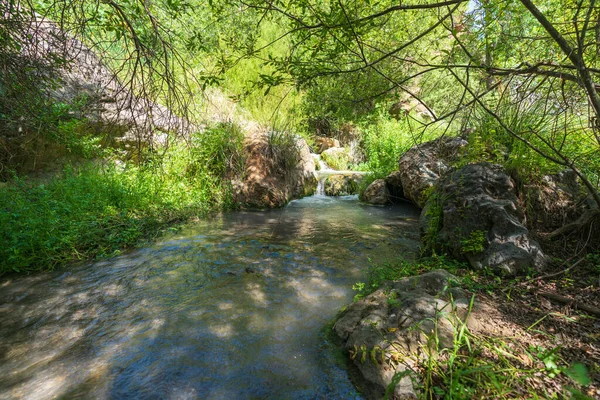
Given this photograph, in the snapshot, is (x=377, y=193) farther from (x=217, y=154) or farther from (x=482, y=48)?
(x=482, y=48)

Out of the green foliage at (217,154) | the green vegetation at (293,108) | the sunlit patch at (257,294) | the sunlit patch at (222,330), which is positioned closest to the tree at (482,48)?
the green vegetation at (293,108)

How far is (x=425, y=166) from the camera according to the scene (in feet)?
23.6

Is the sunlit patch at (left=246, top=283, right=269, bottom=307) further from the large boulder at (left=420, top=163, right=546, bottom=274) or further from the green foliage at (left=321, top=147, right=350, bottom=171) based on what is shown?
the green foliage at (left=321, top=147, right=350, bottom=171)

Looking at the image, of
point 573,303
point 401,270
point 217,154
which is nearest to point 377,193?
point 217,154

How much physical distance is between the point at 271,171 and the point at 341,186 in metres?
2.85

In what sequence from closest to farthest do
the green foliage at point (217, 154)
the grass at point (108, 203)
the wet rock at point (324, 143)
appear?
the grass at point (108, 203) → the green foliage at point (217, 154) → the wet rock at point (324, 143)

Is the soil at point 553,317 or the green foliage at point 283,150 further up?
the green foliage at point 283,150

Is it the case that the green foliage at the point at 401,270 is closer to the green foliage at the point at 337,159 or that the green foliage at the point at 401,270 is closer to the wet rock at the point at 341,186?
the wet rock at the point at 341,186

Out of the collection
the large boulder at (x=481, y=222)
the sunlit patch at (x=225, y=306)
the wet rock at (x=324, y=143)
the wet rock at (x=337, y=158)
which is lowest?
the sunlit patch at (x=225, y=306)

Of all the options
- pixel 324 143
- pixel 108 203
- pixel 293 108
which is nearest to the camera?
pixel 108 203

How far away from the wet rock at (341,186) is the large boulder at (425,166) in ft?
8.28

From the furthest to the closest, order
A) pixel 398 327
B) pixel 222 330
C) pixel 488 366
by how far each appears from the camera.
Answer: pixel 222 330, pixel 398 327, pixel 488 366

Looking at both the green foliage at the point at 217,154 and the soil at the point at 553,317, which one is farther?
the green foliage at the point at 217,154

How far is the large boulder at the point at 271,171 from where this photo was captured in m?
7.69
